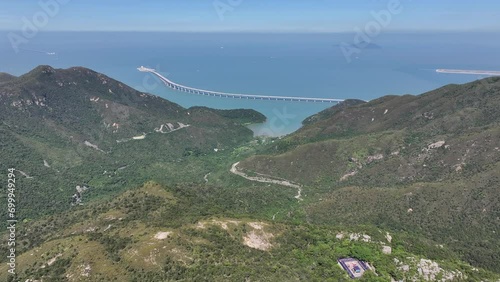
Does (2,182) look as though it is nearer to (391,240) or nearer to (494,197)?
(391,240)

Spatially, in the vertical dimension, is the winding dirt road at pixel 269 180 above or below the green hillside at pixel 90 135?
below

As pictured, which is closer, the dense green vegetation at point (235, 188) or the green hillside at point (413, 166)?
the dense green vegetation at point (235, 188)

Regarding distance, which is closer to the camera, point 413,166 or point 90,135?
point 413,166

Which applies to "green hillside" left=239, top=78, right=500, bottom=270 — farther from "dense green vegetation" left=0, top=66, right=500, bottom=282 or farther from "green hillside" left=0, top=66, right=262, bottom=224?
"green hillside" left=0, top=66, right=262, bottom=224

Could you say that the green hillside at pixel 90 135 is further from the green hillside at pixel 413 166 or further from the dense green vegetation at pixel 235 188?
the green hillside at pixel 413 166

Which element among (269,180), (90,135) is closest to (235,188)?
(269,180)

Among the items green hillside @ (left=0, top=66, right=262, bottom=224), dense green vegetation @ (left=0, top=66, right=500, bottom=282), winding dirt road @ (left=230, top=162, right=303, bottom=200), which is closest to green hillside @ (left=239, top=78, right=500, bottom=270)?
dense green vegetation @ (left=0, top=66, right=500, bottom=282)

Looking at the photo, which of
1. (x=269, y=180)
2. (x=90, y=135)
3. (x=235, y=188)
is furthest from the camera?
(x=90, y=135)

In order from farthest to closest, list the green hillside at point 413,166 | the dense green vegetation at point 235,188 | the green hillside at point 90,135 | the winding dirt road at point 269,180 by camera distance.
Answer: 1. the green hillside at point 90,135
2. the winding dirt road at point 269,180
3. the green hillside at point 413,166
4. the dense green vegetation at point 235,188

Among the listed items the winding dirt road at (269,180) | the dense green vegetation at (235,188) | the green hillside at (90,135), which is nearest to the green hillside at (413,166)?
the dense green vegetation at (235,188)

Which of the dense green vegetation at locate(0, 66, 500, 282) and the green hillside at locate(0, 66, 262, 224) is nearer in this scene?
the dense green vegetation at locate(0, 66, 500, 282)

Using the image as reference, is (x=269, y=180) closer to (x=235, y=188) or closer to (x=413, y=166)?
(x=235, y=188)
